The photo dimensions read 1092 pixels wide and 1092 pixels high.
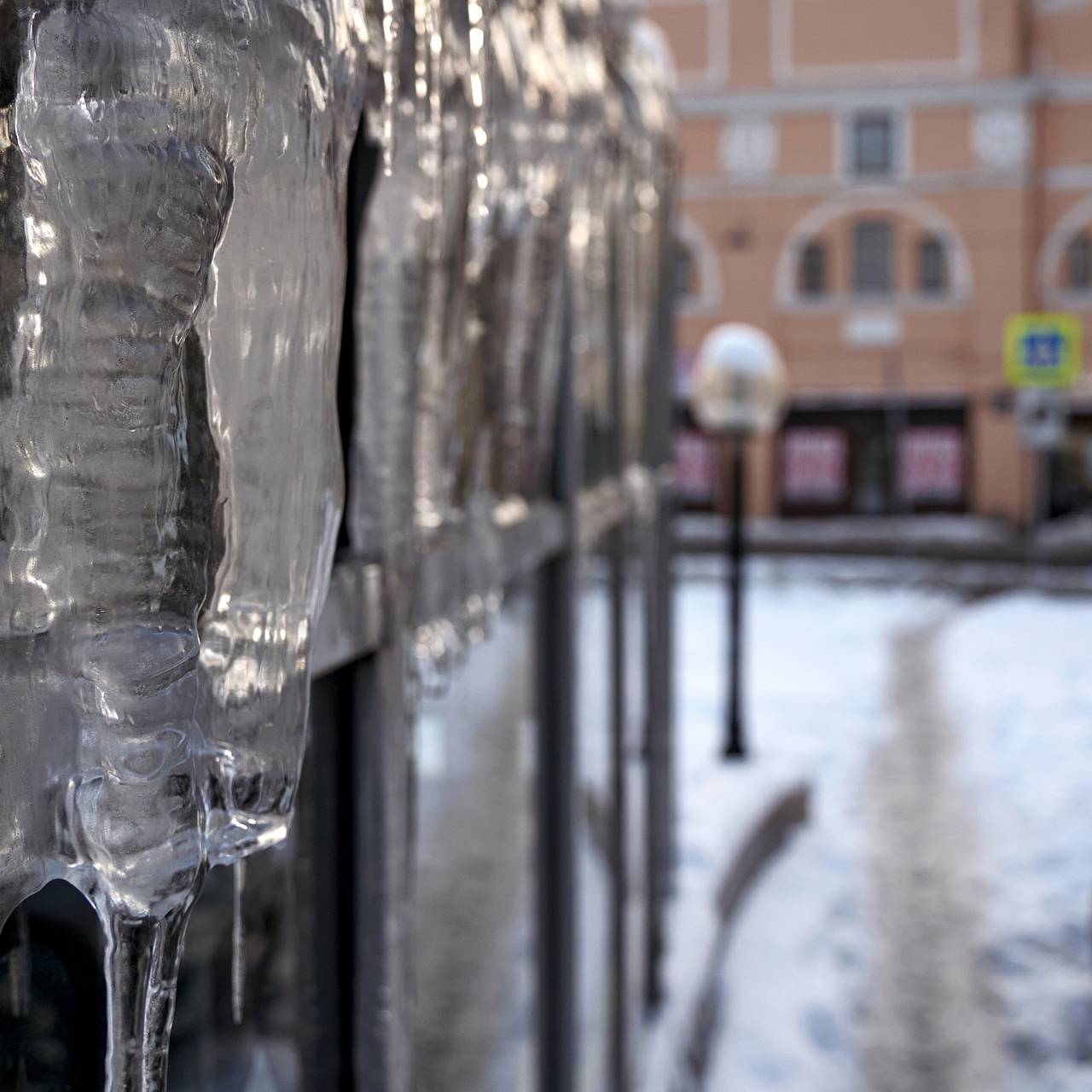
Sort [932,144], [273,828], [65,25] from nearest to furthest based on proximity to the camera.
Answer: [65,25] → [273,828] → [932,144]

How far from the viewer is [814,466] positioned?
1471cm

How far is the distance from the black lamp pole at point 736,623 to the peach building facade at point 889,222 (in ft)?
29.0

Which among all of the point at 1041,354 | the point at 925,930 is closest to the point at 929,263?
the point at 1041,354

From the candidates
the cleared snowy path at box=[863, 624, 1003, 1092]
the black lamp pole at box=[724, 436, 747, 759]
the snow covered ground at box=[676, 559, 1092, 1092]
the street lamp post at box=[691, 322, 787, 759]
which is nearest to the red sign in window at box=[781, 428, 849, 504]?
the snow covered ground at box=[676, 559, 1092, 1092]

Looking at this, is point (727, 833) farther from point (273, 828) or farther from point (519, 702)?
point (273, 828)

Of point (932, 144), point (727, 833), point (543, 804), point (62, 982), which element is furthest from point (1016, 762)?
point (932, 144)

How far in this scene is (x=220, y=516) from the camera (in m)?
0.46

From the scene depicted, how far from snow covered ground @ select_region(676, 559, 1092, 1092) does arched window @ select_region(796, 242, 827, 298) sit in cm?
677

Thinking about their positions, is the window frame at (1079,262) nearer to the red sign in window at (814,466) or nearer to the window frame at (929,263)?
the window frame at (929,263)

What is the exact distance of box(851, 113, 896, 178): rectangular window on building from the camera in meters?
14.1

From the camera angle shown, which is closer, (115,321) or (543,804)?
(115,321)

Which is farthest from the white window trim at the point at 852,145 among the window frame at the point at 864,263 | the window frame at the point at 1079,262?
the window frame at the point at 1079,262

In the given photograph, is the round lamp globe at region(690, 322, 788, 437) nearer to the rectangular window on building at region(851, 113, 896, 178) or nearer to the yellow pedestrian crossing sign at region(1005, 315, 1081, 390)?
the yellow pedestrian crossing sign at region(1005, 315, 1081, 390)

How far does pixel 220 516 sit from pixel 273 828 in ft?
0.44
